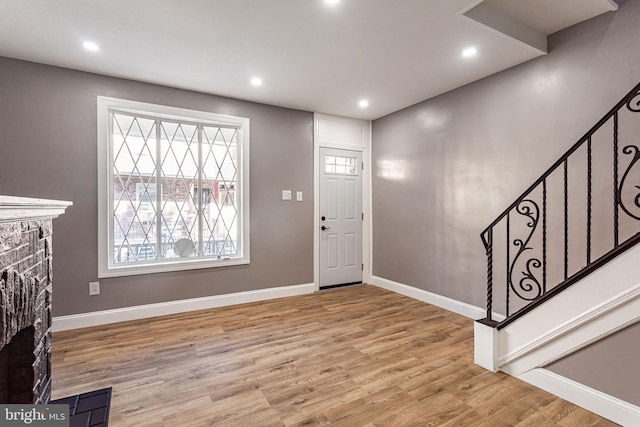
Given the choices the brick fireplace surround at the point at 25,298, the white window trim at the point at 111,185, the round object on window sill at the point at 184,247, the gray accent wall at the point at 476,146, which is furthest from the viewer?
the round object on window sill at the point at 184,247

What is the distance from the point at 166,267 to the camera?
136 inches

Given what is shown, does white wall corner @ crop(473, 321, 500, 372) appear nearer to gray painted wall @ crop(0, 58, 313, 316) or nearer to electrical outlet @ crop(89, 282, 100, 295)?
gray painted wall @ crop(0, 58, 313, 316)

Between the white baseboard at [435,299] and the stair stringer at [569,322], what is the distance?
0.95 metres

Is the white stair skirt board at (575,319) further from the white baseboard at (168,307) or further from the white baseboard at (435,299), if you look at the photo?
the white baseboard at (168,307)

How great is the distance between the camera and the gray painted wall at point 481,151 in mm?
2277

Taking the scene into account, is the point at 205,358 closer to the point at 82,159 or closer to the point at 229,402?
the point at 229,402

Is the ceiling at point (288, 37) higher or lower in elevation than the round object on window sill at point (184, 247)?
higher

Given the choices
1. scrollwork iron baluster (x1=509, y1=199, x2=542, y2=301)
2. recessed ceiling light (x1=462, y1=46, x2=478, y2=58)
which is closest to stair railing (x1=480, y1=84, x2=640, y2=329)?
scrollwork iron baluster (x1=509, y1=199, x2=542, y2=301)

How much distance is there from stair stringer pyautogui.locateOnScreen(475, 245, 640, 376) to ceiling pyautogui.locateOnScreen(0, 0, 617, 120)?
1913mm

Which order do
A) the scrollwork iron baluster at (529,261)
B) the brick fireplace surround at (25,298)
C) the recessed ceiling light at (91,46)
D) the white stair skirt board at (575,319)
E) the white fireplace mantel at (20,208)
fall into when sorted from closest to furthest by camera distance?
the white fireplace mantel at (20,208)
the brick fireplace surround at (25,298)
the white stair skirt board at (575,319)
the scrollwork iron baluster at (529,261)
the recessed ceiling light at (91,46)

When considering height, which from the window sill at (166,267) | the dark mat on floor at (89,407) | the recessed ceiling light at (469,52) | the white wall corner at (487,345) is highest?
the recessed ceiling light at (469,52)

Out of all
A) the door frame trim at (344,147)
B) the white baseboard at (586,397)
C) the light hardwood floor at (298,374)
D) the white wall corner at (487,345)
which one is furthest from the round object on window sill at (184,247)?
the white baseboard at (586,397)

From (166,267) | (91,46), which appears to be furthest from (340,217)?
(91,46)

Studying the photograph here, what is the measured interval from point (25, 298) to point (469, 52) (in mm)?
3490
